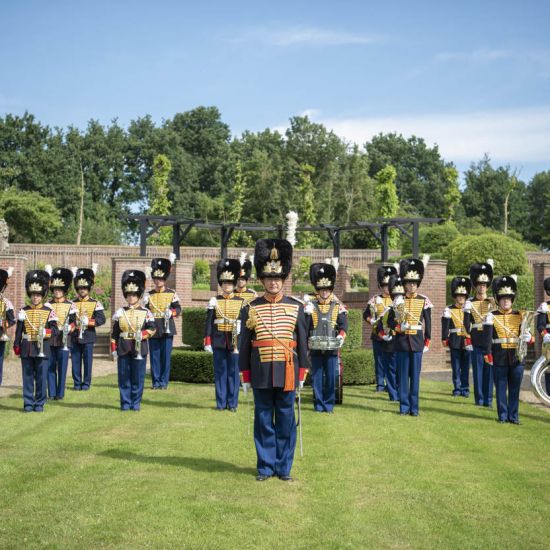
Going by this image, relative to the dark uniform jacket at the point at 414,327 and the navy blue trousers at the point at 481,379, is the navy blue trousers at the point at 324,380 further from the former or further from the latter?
the navy blue trousers at the point at 481,379

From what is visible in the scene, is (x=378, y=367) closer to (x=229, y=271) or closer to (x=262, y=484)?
(x=229, y=271)

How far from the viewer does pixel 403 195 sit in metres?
Answer: 79.9

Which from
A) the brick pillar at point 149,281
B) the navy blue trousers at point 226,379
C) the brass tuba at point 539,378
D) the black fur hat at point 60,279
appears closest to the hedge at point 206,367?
the black fur hat at point 60,279

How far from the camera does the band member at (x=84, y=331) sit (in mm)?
15141

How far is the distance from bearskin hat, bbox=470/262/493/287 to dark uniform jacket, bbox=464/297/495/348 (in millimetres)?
309

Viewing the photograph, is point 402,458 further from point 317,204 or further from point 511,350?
point 317,204

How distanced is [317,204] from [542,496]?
47.2 meters

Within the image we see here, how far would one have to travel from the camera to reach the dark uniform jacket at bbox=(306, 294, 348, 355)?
13.1 meters

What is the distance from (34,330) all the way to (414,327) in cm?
547

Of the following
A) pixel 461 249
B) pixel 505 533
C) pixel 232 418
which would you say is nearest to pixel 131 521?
pixel 505 533

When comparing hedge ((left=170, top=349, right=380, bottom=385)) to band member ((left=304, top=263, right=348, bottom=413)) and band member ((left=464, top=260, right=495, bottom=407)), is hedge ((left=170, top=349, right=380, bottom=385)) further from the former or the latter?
band member ((left=304, top=263, right=348, bottom=413))

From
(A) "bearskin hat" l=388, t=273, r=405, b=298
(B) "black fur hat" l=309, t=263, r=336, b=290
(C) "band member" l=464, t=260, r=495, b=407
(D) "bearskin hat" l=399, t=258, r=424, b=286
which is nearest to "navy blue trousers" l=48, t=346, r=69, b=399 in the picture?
(B) "black fur hat" l=309, t=263, r=336, b=290

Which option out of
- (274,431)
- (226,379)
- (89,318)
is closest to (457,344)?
(226,379)

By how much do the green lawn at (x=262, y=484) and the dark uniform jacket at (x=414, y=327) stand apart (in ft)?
3.65
